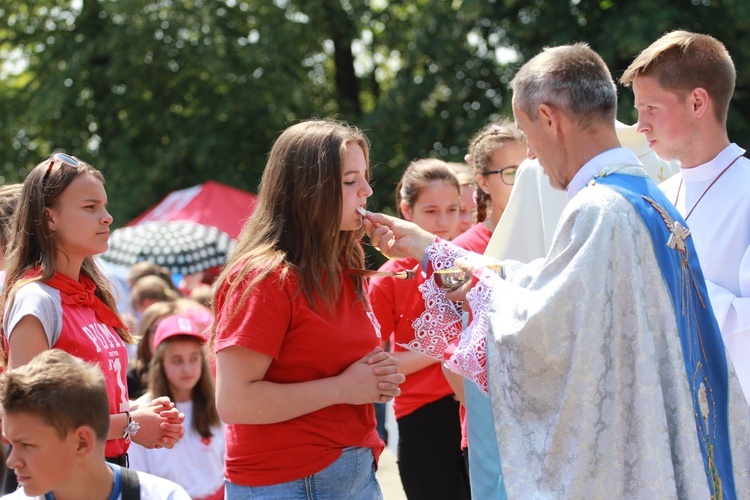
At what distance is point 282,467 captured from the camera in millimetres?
2930

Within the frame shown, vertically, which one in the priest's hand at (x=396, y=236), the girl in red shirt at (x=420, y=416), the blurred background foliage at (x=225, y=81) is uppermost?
the blurred background foliage at (x=225, y=81)

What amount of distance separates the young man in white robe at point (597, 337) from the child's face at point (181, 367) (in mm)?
2774

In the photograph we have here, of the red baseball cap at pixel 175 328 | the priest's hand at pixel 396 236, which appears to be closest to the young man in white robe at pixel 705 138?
the priest's hand at pixel 396 236

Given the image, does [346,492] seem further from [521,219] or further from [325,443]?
[521,219]

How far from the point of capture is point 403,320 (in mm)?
4191

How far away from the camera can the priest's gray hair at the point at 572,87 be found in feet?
9.30

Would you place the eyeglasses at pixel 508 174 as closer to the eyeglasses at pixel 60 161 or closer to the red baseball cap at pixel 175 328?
the eyeglasses at pixel 60 161

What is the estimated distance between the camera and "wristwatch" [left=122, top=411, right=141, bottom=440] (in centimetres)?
318

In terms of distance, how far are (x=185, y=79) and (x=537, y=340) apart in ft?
50.9

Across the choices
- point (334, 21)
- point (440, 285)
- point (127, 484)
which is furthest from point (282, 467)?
point (334, 21)

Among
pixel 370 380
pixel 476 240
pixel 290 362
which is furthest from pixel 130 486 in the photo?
pixel 476 240

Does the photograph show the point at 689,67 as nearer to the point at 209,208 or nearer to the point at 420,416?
the point at 420,416

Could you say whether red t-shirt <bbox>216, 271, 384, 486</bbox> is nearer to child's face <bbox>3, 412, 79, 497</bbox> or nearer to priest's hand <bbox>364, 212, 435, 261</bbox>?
priest's hand <bbox>364, 212, 435, 261</bbox>

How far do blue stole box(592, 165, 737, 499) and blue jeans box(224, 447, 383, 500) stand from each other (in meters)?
1.03
